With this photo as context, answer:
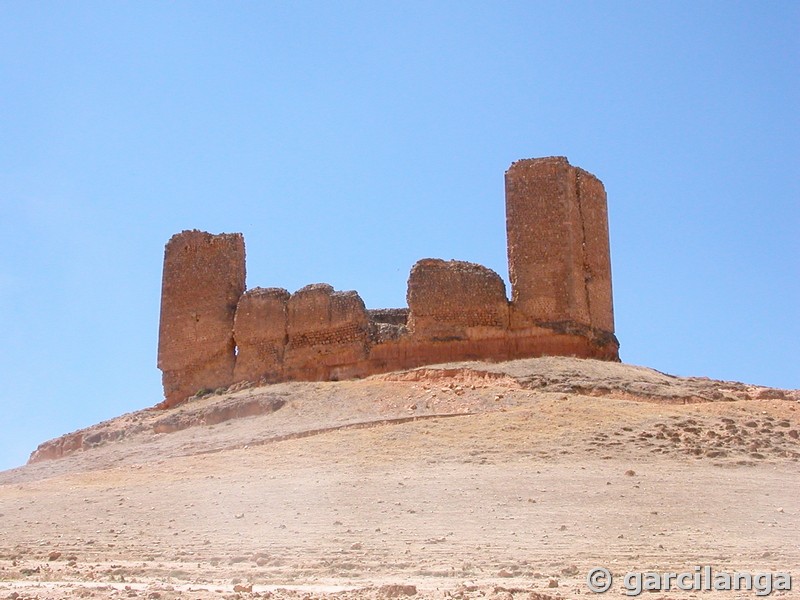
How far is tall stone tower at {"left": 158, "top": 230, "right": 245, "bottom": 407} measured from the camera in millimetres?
25469

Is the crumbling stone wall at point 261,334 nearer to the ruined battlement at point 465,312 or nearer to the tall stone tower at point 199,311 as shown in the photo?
the ruined battlement at point 465,312

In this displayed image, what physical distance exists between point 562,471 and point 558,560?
4540 millimetres

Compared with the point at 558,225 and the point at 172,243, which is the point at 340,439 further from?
the point at 172,243

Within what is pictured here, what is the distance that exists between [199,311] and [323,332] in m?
3.42

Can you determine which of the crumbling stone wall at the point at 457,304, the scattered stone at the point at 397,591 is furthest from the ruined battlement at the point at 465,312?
the scattered stone at the point at 397,591

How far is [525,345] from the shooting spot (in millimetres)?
22562

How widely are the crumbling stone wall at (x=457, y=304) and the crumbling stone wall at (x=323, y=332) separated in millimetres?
1483

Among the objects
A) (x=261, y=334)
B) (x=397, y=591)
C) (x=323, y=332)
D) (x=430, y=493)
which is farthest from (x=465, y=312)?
(x=397, y=591)

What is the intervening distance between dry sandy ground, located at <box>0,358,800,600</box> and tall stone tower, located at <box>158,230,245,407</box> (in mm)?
2803

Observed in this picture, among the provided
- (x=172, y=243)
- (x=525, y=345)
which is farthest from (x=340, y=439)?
(x=172, y=243)

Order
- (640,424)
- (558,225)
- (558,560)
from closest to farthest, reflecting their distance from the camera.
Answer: (558,560) < (640,424) < (558,225)

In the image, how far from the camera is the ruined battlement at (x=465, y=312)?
22.5 meters

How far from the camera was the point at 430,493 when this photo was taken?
45.5 feet

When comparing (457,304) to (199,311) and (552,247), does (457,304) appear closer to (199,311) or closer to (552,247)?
(552,247)
